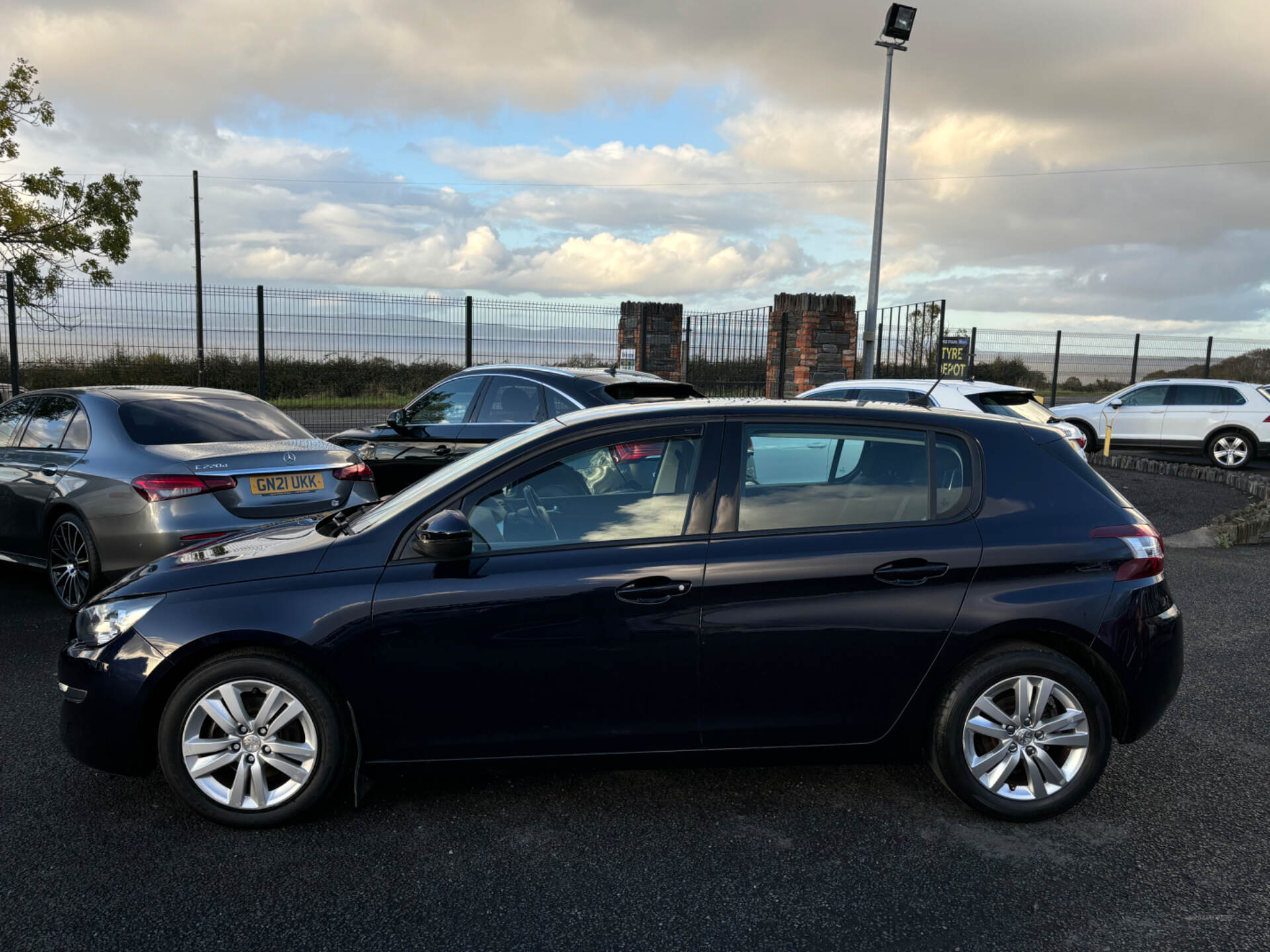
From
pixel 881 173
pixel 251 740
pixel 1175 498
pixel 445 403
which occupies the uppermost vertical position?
pixel 881 173

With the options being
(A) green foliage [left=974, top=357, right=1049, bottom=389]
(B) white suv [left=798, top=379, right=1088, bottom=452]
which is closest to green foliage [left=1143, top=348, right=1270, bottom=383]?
(A) green foliage [left=974, top=357, right=1049, bottom=389]

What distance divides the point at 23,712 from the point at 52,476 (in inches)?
90.9

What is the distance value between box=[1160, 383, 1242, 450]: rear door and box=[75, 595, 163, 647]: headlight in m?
17.4

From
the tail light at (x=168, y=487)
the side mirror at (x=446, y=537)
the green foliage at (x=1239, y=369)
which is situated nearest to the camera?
the side mirror at (x=446, y=537)

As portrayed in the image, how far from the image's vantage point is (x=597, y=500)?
350 centimetres

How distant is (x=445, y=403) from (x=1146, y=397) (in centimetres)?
1369

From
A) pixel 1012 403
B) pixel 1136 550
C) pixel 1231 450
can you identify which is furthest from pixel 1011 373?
pixel 1136 550

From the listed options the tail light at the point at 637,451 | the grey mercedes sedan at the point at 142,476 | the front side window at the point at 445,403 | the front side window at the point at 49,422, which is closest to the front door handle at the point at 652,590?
the tail light at the point at 637,451

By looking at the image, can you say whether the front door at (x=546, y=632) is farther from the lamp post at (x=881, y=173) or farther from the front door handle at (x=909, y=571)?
the lamp post at (x=881, y=173)

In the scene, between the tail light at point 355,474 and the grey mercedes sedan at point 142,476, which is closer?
the grey mercedes sedan at point 142,476

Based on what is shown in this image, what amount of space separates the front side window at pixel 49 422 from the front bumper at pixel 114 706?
12.0 feet

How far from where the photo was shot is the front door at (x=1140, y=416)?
16781mm

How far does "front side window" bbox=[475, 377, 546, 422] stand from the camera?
323 inches

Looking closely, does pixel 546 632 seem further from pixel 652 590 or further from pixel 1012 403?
pixel 1012 403
